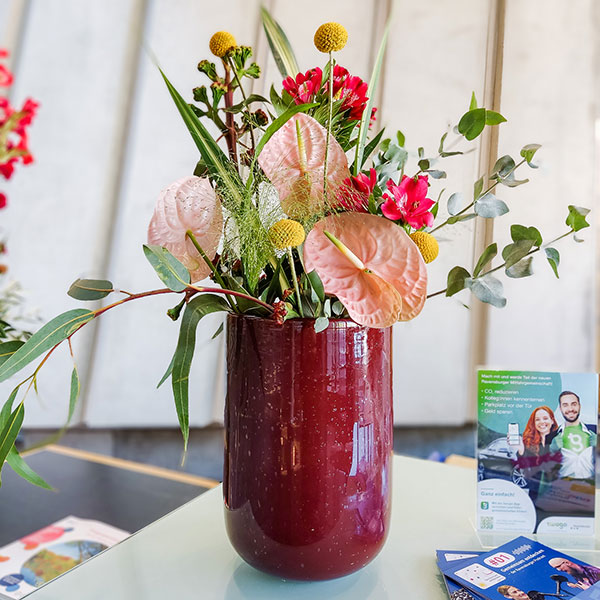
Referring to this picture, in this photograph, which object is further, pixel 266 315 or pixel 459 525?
pixel 459 525

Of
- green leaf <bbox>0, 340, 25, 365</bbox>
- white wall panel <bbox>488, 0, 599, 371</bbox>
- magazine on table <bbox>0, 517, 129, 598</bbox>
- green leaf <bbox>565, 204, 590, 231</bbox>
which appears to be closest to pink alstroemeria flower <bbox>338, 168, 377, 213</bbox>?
green leaf <bbox>565, 204, 590, 231</bbox>

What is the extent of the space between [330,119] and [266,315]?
0.19 metres

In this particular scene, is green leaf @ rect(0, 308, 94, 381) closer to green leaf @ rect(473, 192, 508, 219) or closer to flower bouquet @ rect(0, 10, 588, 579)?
flower bouquet @ rect(0, 10, 588, 579)

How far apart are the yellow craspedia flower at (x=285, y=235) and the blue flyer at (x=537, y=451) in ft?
1.07

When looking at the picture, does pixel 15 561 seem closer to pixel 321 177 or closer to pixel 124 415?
pixel 321 177

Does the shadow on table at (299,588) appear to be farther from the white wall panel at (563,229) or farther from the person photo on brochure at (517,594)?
the white wall panel at (563,229)

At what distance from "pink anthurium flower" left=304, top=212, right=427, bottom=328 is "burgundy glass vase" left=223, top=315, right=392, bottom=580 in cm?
6

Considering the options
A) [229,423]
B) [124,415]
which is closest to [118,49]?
[124,415]

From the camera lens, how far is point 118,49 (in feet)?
6.98

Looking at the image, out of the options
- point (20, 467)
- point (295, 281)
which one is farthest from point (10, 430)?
point (295, 281)

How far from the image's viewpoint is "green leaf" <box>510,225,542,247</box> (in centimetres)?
54

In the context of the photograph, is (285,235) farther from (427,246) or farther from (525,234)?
(525,234)

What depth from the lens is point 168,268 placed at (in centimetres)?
45

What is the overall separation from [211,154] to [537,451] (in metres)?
0.49
